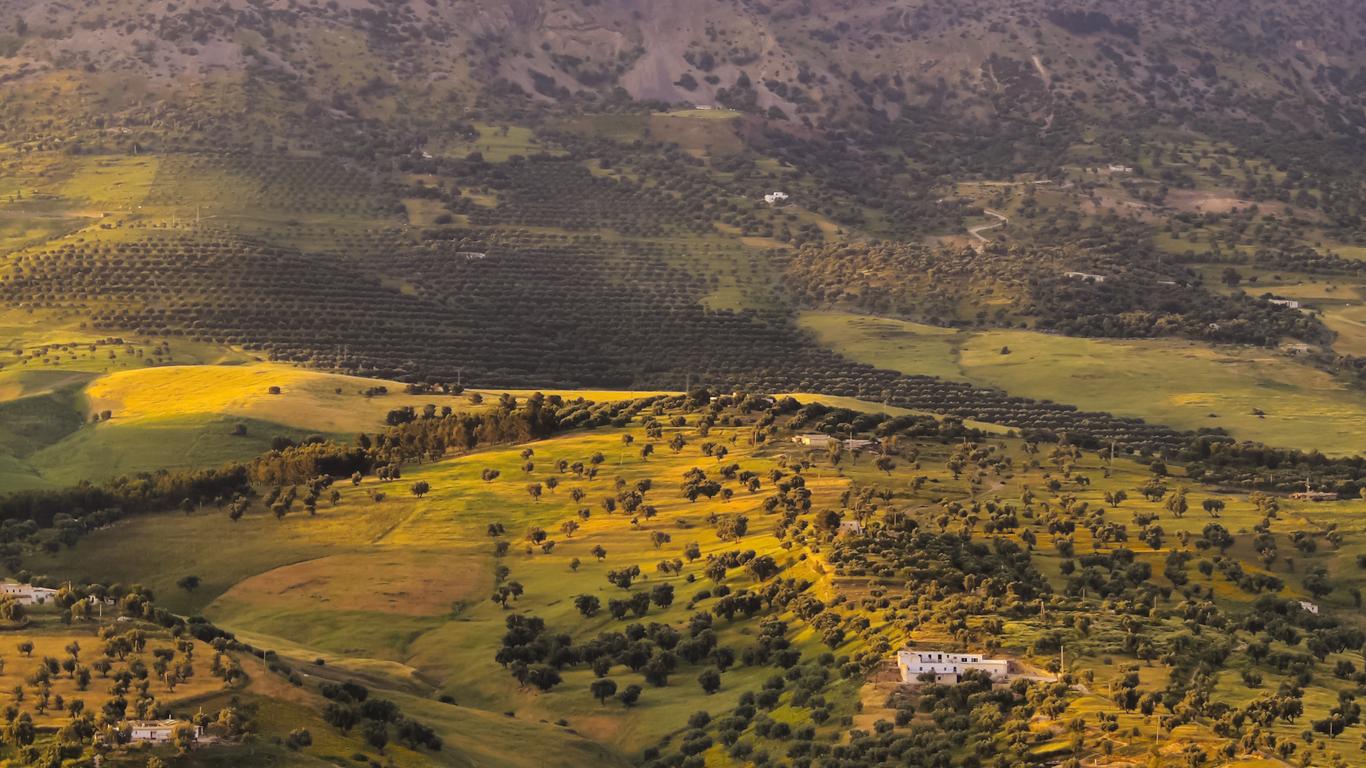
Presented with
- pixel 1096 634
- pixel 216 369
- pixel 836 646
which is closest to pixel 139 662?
pixel 836 646

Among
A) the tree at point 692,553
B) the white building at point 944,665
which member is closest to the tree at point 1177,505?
the tree at point 692,553

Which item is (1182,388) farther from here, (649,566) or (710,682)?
(710,682)

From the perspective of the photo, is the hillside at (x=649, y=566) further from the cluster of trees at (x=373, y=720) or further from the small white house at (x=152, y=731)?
the small white house at (x=152, y=731)

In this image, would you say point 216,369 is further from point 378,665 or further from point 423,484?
point 378,665

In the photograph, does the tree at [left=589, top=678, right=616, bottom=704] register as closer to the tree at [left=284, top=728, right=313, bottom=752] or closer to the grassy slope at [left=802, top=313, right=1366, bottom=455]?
the tree at [left=284, top=728, right=313, bottom=752]

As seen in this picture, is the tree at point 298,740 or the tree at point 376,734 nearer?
the tree at point 298,740

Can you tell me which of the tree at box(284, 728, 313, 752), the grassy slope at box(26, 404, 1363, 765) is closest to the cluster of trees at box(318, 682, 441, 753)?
the tree at box(284, 728, 313, 752)
